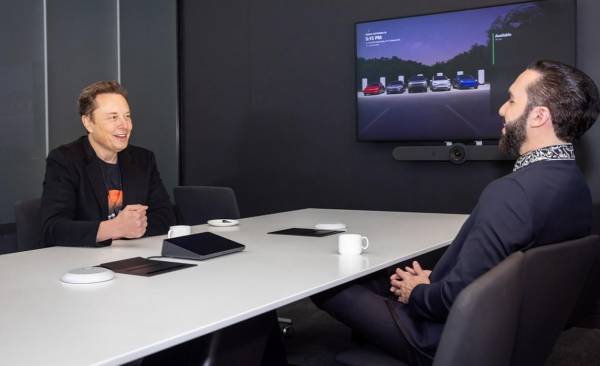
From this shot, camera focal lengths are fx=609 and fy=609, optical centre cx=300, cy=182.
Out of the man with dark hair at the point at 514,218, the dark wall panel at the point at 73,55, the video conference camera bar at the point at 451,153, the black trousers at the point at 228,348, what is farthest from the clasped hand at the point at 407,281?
the dark wall panel at the point at 73,55

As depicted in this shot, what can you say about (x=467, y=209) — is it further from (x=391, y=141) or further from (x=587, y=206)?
(x=587, y=206)

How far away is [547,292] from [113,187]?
2196 mm

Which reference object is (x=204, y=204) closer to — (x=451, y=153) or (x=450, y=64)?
(x=451, y=153)

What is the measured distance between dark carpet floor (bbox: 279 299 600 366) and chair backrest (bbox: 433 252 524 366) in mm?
2193

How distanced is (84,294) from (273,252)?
0.79 meters

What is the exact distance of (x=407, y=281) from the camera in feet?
6.87

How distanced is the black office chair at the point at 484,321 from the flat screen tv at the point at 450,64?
3.20 m

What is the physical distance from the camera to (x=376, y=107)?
4.66 meters

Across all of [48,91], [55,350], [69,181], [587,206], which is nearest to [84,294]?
[55,350]

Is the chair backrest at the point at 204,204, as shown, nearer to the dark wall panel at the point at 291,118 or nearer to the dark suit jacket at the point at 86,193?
the dark suit jacket at the point at 86,193

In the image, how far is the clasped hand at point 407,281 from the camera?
207cm

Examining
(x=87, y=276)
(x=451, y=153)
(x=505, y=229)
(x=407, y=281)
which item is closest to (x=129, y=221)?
(x=87, y=276)

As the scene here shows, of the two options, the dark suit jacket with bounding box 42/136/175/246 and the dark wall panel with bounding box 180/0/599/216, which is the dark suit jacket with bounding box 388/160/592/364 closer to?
the dark suit jacket with bounding box 42/136/175/246

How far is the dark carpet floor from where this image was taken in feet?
10.7
